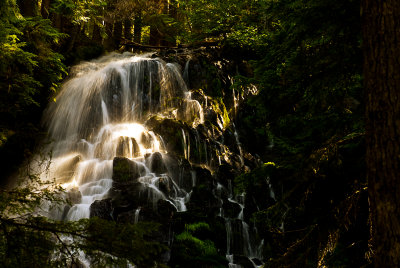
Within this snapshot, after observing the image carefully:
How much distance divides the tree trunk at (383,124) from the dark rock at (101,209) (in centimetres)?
754

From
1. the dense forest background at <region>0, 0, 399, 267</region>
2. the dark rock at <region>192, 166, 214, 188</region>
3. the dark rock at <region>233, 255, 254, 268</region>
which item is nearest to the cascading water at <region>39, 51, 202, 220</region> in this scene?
the dark rock at <region>192, 166, 214, 188</region>

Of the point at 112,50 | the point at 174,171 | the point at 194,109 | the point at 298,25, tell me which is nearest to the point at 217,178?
the point at 174,171

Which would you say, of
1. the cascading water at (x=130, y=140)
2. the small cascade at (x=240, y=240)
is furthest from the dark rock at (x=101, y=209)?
the small cascade at (x=240, y=240)

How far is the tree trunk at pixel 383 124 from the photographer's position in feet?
8.23

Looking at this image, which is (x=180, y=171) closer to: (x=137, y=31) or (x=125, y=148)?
(x=125, y=148)

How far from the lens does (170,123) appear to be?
13883 millimetres

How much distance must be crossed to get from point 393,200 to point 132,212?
7438mm

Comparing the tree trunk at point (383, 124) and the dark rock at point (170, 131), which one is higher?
the dark rock at point (170, 131)

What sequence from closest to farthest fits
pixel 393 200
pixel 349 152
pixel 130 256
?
pixel 393 200 → pixel 130 256 → pixel 349 152

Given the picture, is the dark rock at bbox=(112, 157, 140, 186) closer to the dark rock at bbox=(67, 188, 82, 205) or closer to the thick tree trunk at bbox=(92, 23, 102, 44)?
the dark rock at bbox=(67, 188, 82, 205)

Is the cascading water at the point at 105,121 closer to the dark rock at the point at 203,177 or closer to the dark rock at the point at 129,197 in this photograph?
the dark rock at the point at 129,197

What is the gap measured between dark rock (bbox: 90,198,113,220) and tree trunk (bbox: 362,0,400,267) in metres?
7.54

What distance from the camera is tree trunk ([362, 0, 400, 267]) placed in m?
2.51

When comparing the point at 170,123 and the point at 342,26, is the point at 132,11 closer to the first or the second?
the point at 170,123
